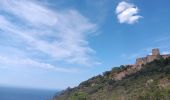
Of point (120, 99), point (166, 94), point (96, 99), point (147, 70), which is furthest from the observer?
point (147, 70)

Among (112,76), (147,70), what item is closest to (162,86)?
(147,70)

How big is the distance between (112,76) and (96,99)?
56.9m

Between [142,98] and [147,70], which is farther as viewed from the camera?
[147,70]

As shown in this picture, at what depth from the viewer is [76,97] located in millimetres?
114875

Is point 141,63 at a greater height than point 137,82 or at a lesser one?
greater

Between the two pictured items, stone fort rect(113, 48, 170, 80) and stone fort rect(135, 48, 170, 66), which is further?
stone fort rect(135, 48, 170, 66)

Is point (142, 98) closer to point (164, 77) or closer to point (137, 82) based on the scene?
point (164, 77)

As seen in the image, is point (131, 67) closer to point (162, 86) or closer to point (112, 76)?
point (112, 76)

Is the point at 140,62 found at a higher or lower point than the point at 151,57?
lower

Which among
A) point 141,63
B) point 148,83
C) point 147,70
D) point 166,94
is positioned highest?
point 141,63

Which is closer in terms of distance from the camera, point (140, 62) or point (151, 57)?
point (151, 57)

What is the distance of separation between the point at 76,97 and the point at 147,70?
115 ft

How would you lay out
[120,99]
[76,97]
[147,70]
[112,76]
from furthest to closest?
[112,76], [147,70], [76,97], [120,99]

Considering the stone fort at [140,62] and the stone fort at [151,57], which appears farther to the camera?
the stone fort at [151,57]
